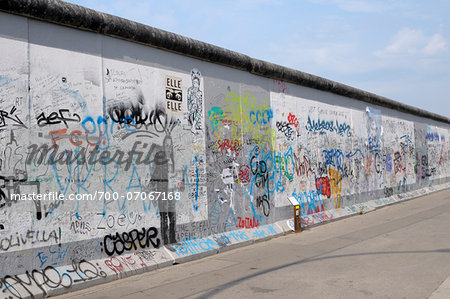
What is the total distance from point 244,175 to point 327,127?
17.5 feet

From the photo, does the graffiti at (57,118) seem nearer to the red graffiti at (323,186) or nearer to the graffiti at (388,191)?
the red graffiti at (323,186)

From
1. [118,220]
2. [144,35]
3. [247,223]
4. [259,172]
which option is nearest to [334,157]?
[259,172]

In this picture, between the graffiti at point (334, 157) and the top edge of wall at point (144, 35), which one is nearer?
the top edge of wall at point (144, 35)

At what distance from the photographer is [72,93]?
7898 mm

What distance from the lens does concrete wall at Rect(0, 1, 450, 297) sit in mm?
7082

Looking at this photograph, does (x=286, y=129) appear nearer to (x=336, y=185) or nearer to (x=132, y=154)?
(x=336, y=185)

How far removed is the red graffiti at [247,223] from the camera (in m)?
11.5

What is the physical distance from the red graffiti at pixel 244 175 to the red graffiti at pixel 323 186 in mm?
3965

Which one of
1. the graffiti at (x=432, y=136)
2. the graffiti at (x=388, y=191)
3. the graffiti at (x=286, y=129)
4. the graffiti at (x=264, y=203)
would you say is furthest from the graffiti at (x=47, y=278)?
the graffiti at (x=432, y=136)

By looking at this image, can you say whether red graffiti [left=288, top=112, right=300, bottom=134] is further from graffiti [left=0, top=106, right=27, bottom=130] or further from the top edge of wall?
graffiti [left=0, top=106, right=27, bottom=130]

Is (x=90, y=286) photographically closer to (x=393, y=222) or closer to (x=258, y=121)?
(x=258, y=121)

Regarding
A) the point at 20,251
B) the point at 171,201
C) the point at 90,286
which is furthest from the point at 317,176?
the point at 20,251

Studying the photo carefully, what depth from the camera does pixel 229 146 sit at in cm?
1141

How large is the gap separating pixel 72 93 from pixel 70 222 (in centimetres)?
218
